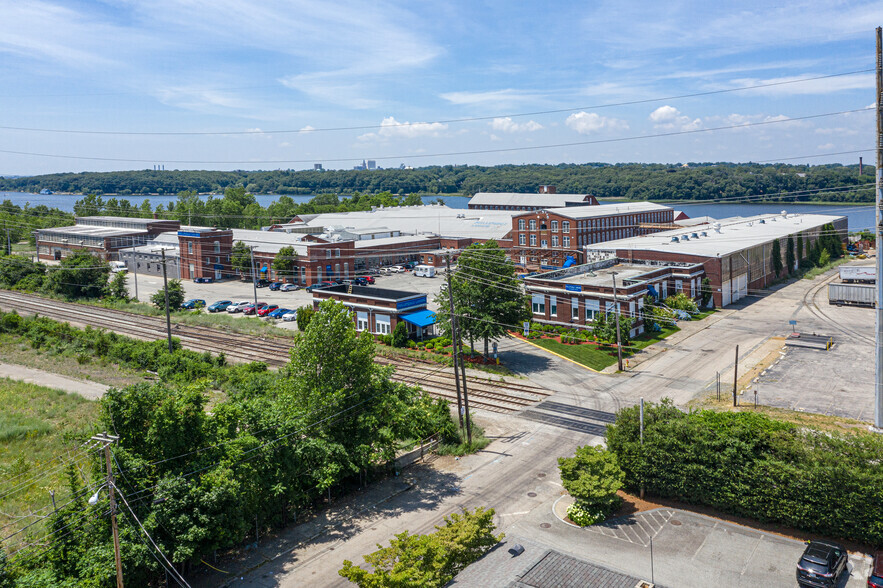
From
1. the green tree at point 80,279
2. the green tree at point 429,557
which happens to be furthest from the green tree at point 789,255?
the green tree at point 80,279

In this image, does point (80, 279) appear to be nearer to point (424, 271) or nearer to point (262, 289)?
point (262, 289)

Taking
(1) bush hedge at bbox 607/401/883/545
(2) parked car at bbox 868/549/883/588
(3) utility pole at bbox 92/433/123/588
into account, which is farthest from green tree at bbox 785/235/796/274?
(3) utility pole at bbox 92/433/123/588

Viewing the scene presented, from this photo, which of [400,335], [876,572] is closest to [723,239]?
[400,335]

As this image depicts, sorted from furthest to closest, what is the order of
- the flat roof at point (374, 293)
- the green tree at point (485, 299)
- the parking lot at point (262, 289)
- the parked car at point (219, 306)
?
the parking lot at point (262, 289)
the parked car at point (219, 306)
the flat roof at point (374, 293)
the green tree at point (485, 299)

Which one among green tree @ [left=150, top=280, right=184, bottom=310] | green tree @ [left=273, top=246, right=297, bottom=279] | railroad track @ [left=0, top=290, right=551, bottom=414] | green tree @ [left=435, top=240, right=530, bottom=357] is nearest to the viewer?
railroad track @ [left=0, top=290, right=551, bottom=414]

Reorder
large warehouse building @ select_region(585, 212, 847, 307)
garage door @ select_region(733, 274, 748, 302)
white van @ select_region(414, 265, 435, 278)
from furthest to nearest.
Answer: white van @ select_region(414, 265, 435, 278)
garage door @ select_region(733, 274, 748, 302)
large warehouse building @ select_region(585, 212, 847, 307)

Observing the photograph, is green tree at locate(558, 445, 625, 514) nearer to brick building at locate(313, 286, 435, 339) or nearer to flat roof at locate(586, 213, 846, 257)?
brick building at locate(313, 286, 435, 339)

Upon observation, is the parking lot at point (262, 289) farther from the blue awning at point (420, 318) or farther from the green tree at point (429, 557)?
the green tree at point (429, 557)
